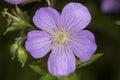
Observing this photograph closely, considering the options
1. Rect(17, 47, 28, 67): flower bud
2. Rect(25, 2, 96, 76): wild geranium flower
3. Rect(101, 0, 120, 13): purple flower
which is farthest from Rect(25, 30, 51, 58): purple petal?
Rect(101, 0, 120, 13): purple flower

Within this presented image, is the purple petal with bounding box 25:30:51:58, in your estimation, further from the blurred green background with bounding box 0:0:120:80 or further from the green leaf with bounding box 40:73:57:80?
the blurred green background with bounding box 0:0:120:80

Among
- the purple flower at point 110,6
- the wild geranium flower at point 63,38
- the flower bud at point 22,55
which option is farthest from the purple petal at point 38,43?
the purple flower at point 110,6

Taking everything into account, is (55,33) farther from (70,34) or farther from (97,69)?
(97,69)

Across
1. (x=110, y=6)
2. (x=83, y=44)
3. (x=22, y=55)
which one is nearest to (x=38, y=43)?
(x=22, y=55)

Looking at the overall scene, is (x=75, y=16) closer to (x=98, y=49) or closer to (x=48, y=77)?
(x=48, y=77)

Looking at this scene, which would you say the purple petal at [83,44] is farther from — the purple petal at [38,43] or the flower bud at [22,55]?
the flower bud at [22,55]

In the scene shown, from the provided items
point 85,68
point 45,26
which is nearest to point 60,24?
point 45,26
